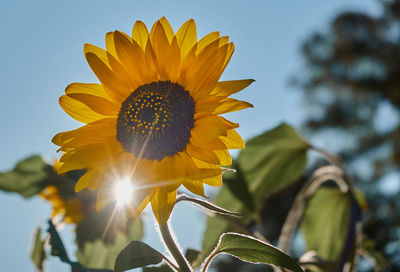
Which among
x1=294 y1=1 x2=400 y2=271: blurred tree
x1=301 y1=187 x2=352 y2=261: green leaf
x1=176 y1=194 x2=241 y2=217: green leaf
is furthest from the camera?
x1=294 y1=1 x2=400 y2=271: blurred tree

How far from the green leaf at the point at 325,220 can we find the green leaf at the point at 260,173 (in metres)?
0.08

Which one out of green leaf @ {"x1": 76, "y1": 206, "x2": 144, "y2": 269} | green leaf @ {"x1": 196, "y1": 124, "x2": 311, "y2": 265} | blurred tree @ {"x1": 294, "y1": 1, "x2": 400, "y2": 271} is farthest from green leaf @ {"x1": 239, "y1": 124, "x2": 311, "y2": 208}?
blurred tree @ {"x1": 294, "y1": 1, "x2": 400, "y2": 271}

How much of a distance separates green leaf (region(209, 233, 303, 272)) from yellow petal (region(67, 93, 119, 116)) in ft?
0.45

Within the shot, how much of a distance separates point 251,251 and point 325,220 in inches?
16.0

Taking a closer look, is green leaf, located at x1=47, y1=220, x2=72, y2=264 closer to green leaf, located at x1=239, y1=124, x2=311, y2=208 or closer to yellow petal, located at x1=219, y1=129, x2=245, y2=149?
yellow petal, located at x1=219, y1=129, x2=245, y2=149

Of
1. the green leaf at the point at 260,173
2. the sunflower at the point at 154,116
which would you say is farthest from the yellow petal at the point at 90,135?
the green leaf at the point at 260,173

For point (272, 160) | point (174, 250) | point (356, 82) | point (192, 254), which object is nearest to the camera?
point (174, 250)

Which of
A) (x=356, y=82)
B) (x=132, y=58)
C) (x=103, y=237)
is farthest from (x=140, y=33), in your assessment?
(x=356, y=82)

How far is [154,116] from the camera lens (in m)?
0.37

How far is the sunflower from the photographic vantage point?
12.3 inches

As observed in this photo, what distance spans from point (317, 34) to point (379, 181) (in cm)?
330

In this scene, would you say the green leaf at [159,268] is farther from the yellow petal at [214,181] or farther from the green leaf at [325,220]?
the green leaf at [325,220]

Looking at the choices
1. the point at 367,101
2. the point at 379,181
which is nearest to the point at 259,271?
the point at 379,181

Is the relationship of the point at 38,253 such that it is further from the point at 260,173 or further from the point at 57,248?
the point at 260,173
